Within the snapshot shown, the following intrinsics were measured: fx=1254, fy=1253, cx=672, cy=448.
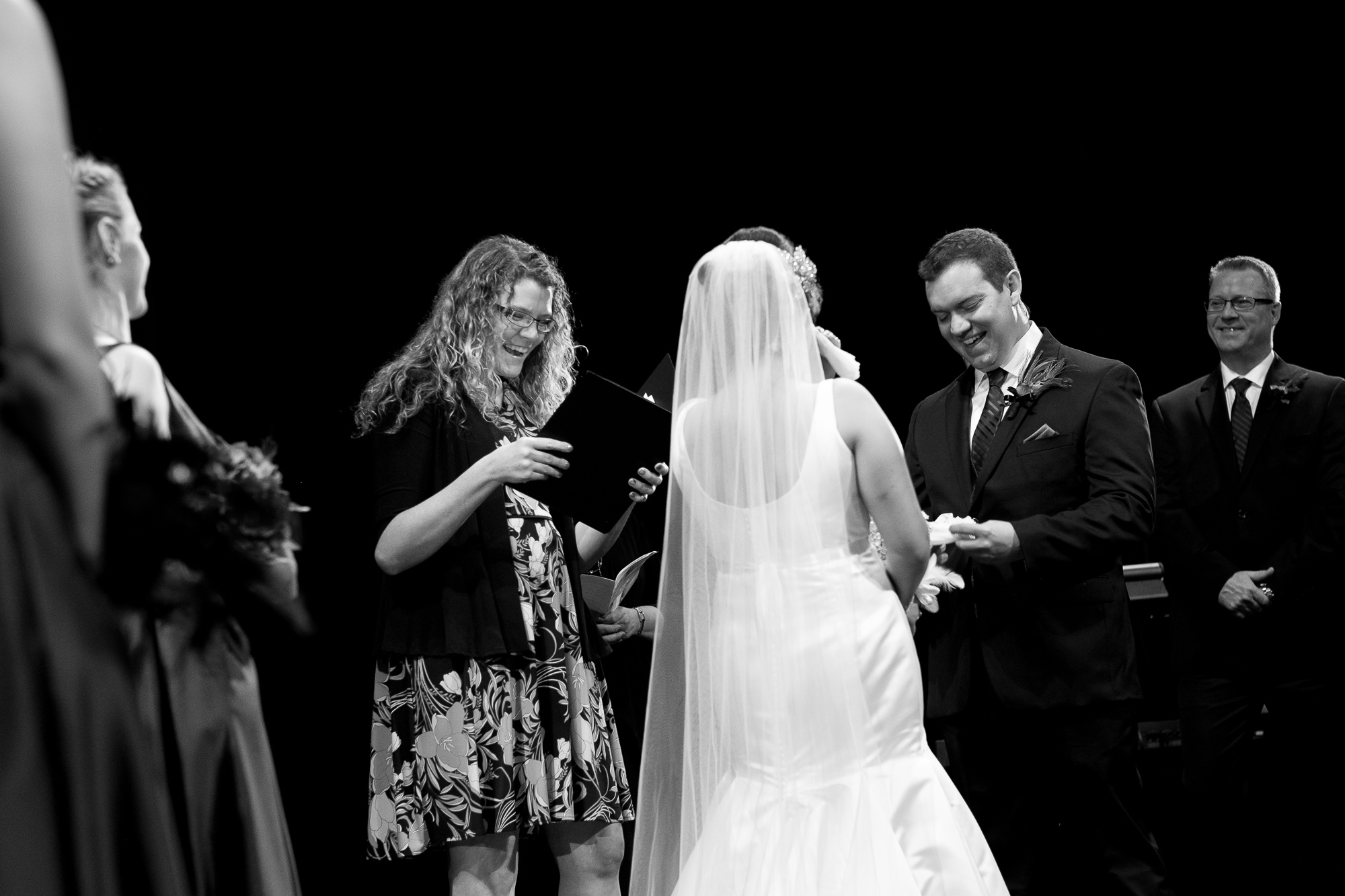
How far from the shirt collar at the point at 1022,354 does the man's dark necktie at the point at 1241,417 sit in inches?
43.3

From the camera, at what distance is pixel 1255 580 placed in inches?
147

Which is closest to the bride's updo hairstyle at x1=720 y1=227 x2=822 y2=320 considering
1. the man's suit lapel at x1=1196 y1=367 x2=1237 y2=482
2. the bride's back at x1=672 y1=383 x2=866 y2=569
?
the bride's back at x1=672 y1=383 x2=866 y2=569

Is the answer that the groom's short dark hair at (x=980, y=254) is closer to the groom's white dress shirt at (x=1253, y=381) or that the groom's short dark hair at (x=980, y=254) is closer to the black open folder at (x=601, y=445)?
the black open folder at (x=601, y=445)

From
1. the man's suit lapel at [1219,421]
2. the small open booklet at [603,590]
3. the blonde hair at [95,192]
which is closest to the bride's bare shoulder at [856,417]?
the small open booklet at [603,590]

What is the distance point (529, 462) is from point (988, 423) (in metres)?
Answer: 1.28

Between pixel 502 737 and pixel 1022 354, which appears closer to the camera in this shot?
pixel 502 737

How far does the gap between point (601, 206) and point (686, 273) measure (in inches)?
16.7

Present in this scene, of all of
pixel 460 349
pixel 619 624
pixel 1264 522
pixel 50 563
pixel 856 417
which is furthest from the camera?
pixel 1264 522

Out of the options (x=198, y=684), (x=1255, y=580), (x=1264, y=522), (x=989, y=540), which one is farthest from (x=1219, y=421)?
(x=198, y=684)

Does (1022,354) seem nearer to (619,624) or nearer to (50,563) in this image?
(619,624)

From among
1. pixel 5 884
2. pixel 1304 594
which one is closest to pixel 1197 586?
pixel 1304 594

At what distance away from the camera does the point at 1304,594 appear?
373 centimetres

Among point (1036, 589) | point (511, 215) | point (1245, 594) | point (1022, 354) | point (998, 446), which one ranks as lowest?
point (1245, 594)

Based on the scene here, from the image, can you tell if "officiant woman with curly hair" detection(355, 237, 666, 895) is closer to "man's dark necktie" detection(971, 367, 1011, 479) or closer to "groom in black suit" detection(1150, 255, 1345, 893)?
"man's dark necktie" detection(971, 367, 1011, 479)
